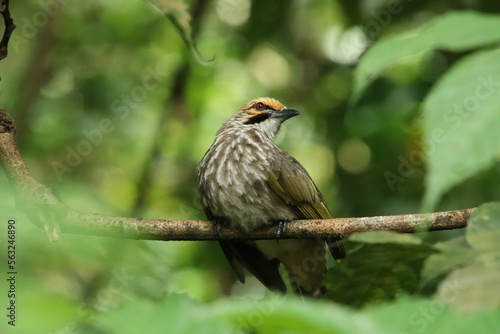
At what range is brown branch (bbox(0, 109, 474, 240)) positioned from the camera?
2.17 metres

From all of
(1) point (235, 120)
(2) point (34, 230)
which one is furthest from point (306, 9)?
(2) point (34, 230)

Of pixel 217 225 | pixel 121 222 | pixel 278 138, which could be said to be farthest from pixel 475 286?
pixel 278 138

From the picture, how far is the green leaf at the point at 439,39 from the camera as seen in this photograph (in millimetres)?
1104

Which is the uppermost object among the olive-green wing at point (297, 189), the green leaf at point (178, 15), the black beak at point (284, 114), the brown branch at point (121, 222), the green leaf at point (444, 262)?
the green leaf at point (444, 262)

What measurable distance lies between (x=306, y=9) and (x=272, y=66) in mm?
1708

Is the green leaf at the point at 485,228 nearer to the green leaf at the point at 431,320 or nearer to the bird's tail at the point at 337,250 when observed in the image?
the green leaf at the point at 431,320

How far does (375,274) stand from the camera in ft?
5.01

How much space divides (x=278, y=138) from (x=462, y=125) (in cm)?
599

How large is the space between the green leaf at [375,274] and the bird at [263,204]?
2.17 meters

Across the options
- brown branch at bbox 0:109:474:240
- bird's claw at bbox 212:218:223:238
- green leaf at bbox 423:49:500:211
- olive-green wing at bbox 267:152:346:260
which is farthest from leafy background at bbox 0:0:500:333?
olive-green wing at bbox 267:152:346:260

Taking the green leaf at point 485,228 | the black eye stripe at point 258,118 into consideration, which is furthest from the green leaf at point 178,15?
the black eye stripe at point 258,118

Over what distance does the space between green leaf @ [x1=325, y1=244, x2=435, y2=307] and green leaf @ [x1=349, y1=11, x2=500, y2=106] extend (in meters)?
0.36

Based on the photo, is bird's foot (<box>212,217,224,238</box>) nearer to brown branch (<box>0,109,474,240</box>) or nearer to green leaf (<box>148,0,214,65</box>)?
brown branch (<box>0,109,474,240</box>)

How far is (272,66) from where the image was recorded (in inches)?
332
